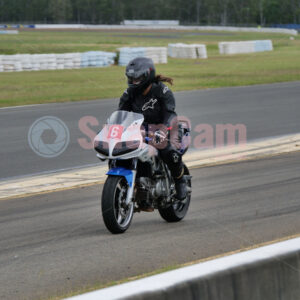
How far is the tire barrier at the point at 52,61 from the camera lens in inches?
1225

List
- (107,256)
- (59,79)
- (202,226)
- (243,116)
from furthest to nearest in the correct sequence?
(59,79) → (243,116) → (202,226) → (107,256)

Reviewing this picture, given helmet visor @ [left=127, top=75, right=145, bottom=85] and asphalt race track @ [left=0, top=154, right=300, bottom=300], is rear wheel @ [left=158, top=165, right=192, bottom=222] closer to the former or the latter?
asphalt race track @ [left=0, top=154, right=300, bottom=300]

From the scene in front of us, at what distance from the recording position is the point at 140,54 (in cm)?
3422

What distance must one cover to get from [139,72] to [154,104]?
0.38 m

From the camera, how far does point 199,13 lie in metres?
158

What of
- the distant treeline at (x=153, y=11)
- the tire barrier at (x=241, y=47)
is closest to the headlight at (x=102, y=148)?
the tire barrier at (x=241, y=47)

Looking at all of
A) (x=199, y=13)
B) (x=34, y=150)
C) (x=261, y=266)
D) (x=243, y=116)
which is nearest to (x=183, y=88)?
(x=243, y=116)

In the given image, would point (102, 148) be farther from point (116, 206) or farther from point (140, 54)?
point (140, 54)

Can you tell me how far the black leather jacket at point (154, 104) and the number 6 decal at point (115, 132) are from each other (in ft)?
1.38

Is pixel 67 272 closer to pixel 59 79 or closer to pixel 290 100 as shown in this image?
pixel 290 100

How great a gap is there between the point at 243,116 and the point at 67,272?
12748mm

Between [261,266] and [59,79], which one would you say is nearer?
[261,266]


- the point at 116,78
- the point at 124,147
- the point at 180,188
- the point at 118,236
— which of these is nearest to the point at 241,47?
the point at 116,78

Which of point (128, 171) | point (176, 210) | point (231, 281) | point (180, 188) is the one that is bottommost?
Result: point (176, 210)
